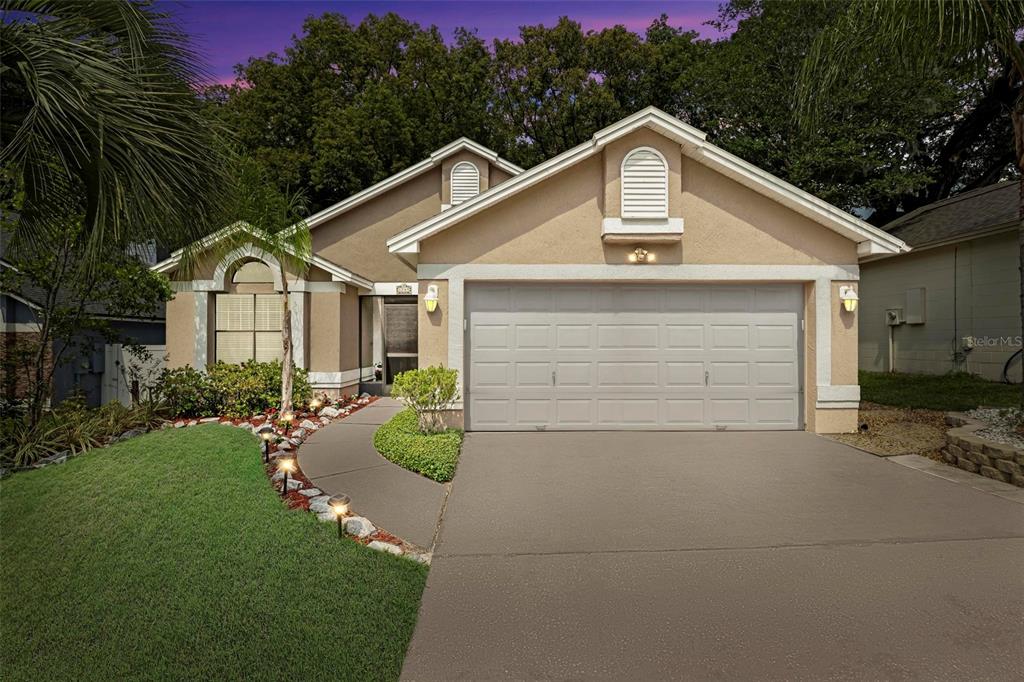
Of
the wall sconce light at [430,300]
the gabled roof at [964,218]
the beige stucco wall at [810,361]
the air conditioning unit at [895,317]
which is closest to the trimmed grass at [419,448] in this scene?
the wall sconce light at [430,300]

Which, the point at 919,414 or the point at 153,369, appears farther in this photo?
the point at 153,369

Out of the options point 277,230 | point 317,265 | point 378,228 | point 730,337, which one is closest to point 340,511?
point 730,337

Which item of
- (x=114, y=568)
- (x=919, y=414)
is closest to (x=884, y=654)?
(x=114, y=568)

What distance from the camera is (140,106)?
3967 mm

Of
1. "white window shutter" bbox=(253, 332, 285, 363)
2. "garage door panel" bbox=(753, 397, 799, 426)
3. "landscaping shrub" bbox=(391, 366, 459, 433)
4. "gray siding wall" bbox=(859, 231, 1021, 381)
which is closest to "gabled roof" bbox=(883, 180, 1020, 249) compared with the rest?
"gray siding wall" bbox=(859, 231, 1021, 381)

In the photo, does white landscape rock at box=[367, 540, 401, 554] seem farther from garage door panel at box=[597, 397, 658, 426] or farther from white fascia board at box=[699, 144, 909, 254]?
white fascia board at box=[699, 144, 909, 254]

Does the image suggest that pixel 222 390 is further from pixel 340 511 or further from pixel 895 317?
pixel 895 317

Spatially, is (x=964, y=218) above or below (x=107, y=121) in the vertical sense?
above

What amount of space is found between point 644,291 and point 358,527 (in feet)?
19.6

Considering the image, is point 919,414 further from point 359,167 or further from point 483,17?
point 359,167

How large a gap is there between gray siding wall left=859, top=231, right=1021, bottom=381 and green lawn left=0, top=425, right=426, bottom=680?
15983 millimetres

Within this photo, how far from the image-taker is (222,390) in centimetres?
980

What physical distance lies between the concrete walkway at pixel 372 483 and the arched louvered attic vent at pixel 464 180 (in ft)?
29.2

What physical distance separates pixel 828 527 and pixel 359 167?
2272 centimetres
